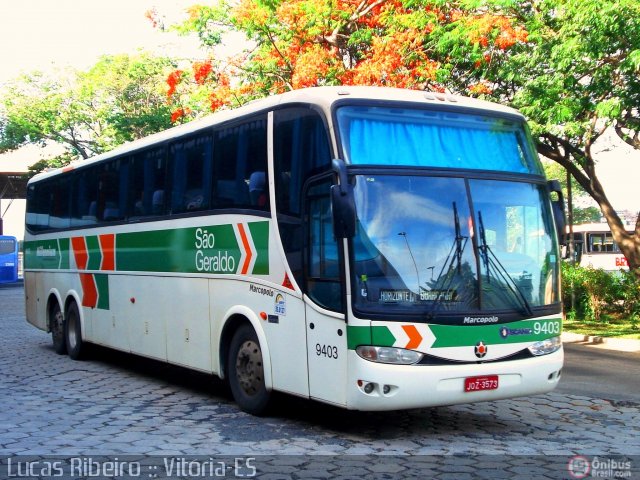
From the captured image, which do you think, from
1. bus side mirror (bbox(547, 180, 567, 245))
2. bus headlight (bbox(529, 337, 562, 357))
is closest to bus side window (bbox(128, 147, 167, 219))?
bus side mirror (bbox(547, 180, 567, 245))

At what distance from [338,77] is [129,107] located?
23.7 metres

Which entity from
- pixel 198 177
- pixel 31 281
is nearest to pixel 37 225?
pixel 31 281

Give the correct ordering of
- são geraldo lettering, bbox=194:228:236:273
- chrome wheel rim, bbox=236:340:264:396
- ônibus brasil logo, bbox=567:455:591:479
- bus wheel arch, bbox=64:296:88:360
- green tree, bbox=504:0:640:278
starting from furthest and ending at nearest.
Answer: green tree, bbox=504:0:640:278
bus wheel arch, bbox=64:296:88:360
são geraldo lettering, bbox=194:228:236:273
chrome wheel rim, bbox=236:340:264:396
ônibus brasil logo, bbox=567:455:591:479

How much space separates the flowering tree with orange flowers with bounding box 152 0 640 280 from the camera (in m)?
16.7

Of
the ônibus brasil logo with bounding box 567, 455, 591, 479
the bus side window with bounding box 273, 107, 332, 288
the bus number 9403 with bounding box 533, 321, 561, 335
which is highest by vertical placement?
the bus side window with bounding box 273, 107, 332, 288

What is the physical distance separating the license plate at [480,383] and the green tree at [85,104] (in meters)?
35.1

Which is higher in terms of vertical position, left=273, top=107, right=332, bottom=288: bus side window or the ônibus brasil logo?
left=273, top=107, right=332, bottom=288: bus side window

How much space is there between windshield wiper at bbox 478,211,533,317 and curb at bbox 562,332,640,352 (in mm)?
9157

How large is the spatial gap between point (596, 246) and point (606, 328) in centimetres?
2532

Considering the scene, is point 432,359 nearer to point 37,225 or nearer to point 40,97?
point 37,225

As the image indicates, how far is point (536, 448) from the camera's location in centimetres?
739

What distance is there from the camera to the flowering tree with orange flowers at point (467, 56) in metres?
16.7

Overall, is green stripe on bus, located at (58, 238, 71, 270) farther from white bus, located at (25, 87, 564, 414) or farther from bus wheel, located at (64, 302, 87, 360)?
white bus, located at (25, 87, 564, 414)

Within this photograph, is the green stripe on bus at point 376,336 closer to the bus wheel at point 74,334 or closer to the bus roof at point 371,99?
the bus roof at point 371,99
